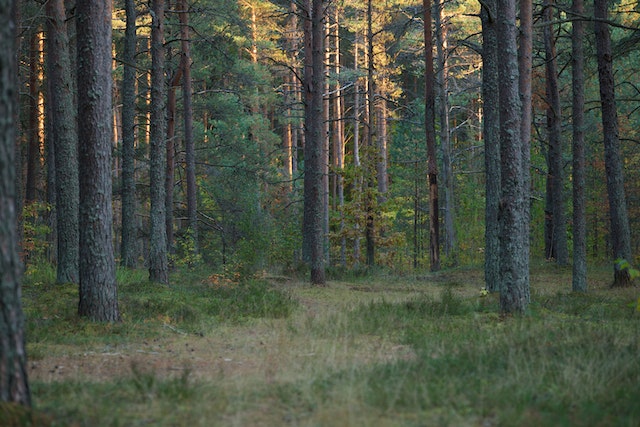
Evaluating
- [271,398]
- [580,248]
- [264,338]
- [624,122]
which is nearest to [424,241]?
[624,122]

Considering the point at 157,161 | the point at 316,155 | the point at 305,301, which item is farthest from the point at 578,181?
the point at 157,161

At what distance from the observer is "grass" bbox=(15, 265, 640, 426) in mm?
5125

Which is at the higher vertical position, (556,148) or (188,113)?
(188,113)

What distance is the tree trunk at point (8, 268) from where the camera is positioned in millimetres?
4637

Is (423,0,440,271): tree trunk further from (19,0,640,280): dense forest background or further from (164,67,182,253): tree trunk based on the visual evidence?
(164,67,182,253): tree trunk

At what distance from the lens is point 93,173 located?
33.1ft

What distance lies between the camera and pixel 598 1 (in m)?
16.8

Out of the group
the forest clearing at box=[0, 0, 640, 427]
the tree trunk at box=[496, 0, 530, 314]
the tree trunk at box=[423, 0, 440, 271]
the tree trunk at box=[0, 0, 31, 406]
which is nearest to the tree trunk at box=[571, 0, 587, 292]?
the forest clearing at box=[0, 0, 640, 427]

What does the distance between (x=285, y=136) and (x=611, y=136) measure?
25.8m

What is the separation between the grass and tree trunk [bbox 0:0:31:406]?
340mm

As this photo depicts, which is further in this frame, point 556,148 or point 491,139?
point 556,148

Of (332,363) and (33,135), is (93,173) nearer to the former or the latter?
(332,363)

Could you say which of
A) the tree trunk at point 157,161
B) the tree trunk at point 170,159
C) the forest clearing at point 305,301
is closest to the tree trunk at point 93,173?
the forest clearing at point 305,301

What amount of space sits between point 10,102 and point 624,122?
98.3ft
